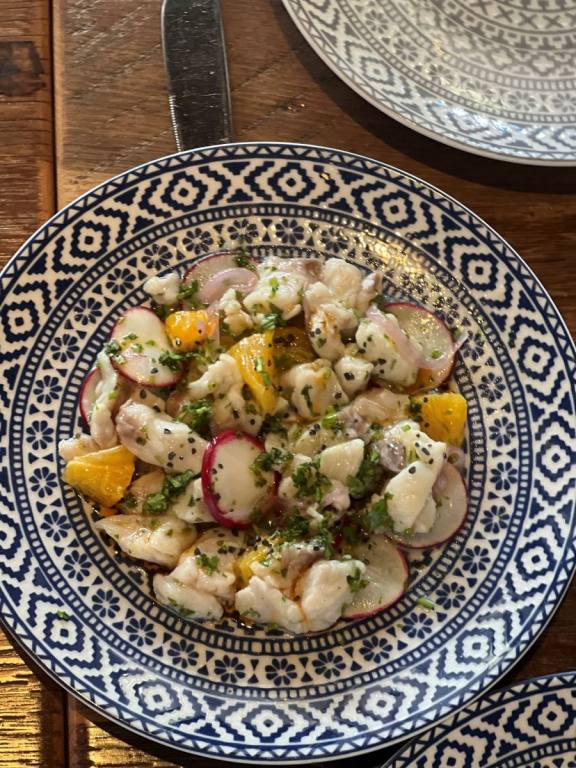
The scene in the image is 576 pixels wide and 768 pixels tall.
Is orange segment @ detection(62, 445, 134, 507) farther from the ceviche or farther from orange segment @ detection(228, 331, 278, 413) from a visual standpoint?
orange segment @ detection(228, 331, 278, 413)

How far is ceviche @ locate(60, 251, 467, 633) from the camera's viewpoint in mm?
1634

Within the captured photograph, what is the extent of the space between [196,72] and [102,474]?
1.06m

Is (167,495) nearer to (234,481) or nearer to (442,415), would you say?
(234,481)

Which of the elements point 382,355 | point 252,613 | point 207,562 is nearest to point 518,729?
point 252,613

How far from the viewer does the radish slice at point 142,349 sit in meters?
1.74

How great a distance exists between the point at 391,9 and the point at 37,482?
1.48 m

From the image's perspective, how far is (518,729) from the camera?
5.22 ft

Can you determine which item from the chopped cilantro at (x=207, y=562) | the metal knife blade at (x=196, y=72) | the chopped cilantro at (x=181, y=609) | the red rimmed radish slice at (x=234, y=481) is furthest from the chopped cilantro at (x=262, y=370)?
the metal knife blade at (x=196, y=72)

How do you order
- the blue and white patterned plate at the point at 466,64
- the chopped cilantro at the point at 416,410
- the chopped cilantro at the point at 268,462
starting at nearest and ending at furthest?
the chopped cilantro at the point at 268,462, the chopped cilantro at the point at 416,410, the blue and white patterned plate at the point at 466,64

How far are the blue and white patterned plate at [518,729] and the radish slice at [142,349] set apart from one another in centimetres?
88

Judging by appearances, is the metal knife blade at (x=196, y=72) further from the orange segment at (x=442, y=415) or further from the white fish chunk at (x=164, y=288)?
the orange segment at (x=442, y=415)

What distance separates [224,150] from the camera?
1898 millimetres

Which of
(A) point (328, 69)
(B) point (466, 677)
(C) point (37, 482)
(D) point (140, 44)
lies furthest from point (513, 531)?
(D) point (140, 44)

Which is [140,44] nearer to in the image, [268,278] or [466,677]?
[268,278]
